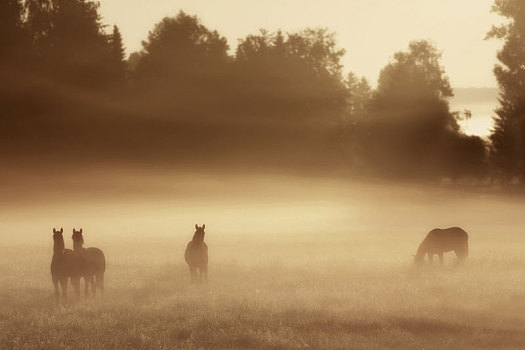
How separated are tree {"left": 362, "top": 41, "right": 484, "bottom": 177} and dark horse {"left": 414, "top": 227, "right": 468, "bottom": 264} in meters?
55.0

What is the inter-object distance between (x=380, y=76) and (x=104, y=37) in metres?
33.9

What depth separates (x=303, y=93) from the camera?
78.3 metres

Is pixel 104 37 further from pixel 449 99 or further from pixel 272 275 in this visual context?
pixel 272 275

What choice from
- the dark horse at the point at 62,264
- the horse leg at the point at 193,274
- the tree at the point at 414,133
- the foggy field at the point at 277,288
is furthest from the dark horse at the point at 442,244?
the tree at the point at 414,133

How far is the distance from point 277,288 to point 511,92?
58.0 meters

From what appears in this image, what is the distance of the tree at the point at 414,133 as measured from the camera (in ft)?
260

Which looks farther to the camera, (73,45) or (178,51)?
(178,51)

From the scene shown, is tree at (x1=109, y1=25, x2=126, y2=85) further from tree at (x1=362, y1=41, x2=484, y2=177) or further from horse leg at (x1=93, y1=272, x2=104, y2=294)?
horse leg at (x1=93, y1=272, x2=104, y2=294)

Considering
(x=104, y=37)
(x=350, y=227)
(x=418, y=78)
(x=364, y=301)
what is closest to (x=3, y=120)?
(x=104, y=37)

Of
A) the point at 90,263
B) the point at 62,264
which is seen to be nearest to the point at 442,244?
the point at 90,263

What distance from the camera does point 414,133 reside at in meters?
79.9

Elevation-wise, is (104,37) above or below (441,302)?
above

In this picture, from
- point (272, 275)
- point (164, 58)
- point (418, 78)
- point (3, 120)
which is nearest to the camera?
point (272, 275)

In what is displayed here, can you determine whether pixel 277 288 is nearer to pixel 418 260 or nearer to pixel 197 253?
pixel 197 253
